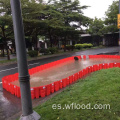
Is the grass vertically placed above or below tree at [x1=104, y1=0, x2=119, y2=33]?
below

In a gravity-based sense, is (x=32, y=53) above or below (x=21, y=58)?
below

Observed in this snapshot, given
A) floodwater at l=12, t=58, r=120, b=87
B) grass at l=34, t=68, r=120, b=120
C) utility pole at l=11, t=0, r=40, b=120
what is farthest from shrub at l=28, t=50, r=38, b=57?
utility pole at l=11, t=0, r=40, b=120

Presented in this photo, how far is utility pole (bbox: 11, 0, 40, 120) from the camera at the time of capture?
3.44 metres

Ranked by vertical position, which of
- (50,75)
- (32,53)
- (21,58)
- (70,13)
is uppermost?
(70,13)

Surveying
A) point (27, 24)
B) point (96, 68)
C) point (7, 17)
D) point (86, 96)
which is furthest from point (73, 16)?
point (86, 96)

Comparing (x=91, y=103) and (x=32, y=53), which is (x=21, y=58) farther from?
(x=32, y=53)

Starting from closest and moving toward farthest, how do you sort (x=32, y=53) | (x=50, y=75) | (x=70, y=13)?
1. (x=50, y=75)
2. (x=32, y=53)
3. (x=70, y=13)

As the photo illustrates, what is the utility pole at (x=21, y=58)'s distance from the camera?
3439 millimetres

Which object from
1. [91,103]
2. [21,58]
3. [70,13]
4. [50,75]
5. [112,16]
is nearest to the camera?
[21,58]

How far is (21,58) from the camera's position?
3537 mm

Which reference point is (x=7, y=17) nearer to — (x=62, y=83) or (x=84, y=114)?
(x=62, y=83)

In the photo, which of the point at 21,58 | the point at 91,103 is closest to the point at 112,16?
the point at 91,103

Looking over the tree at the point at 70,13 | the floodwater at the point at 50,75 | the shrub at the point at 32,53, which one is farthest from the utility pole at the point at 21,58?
the tree at the point at 70,13

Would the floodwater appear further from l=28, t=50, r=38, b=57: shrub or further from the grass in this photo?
l=28, t=50, r=38, b=57: shrub
